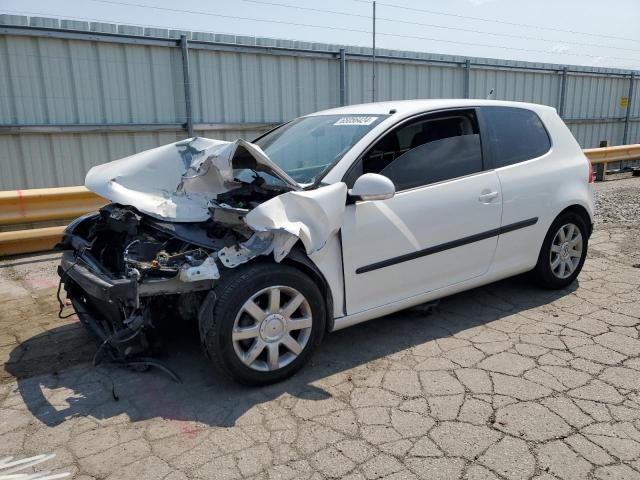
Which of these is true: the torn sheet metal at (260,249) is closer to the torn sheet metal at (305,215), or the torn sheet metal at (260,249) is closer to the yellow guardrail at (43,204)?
the torn sheet metal at (305,215)

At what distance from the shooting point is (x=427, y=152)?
3.67 meters

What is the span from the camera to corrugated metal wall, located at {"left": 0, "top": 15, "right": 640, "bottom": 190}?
7465mm

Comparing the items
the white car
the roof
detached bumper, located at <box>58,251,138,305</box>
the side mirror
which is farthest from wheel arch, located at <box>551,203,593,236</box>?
detached bumper, located at <box>58,251,138,305</box>

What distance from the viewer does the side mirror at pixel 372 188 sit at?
A: 10.2 ft

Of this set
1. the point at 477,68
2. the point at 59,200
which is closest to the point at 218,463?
the point at 59,200

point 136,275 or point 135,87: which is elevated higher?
point 135,87

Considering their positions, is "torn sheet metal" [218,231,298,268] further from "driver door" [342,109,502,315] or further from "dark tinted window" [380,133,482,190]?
"dark tinted window" [380,133,482,190]

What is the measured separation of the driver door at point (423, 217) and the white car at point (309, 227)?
0.01 m

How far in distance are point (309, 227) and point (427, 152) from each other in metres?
1.20

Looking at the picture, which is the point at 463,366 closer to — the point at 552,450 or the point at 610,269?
the point at 552,450

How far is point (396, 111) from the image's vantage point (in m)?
3.67

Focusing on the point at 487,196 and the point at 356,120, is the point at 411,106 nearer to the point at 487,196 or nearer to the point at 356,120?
the point at 356,120

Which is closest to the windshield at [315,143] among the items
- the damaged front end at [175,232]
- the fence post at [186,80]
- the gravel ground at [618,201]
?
the damaged front end at [175,232]

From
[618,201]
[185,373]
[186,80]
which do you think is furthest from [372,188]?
[618,201]
